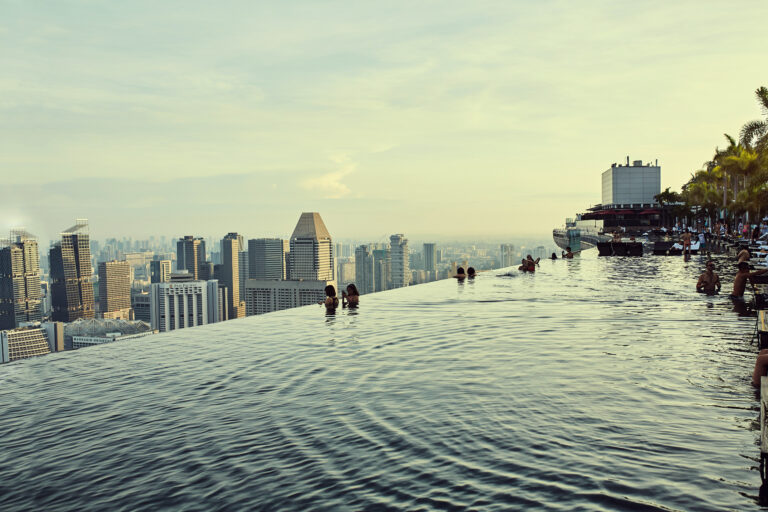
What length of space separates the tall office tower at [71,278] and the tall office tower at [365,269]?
83.4 metres

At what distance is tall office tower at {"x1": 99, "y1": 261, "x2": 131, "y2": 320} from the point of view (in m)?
169

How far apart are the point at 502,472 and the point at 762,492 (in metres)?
2.68

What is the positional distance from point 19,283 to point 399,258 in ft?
361

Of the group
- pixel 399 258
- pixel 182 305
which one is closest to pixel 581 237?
pixel 399 258

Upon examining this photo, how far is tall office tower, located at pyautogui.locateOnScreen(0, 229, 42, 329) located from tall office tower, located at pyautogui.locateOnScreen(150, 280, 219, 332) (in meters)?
39.0

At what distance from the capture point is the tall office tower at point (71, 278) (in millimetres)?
158125

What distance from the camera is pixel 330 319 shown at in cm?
2112

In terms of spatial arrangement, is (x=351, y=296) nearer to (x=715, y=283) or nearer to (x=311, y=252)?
(x=715, y=283)

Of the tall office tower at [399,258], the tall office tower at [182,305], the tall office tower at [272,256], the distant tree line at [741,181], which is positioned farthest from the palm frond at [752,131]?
the tall office tower at [272,256]

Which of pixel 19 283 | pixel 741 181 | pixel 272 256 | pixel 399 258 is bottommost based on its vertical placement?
pixel 19 283

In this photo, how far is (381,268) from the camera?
114 meters

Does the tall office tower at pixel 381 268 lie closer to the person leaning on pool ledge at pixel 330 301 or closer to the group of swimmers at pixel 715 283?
the person leaning on pool ledge at pixel 330 301

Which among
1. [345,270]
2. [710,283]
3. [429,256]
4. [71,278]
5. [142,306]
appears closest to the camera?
[710,283]

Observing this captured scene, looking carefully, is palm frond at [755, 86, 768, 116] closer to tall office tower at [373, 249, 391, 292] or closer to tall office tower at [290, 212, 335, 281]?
tall office tower at [373, 249, 391, 292]
